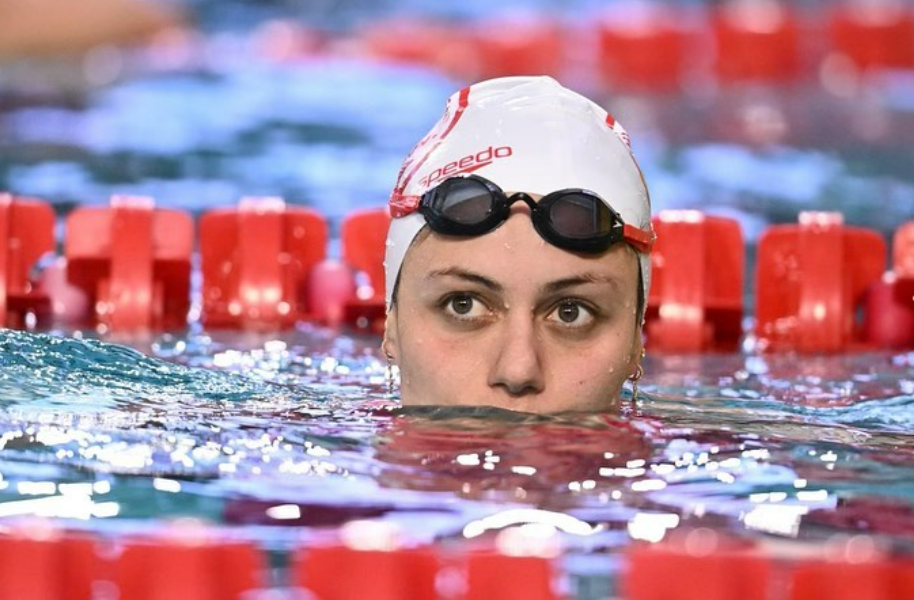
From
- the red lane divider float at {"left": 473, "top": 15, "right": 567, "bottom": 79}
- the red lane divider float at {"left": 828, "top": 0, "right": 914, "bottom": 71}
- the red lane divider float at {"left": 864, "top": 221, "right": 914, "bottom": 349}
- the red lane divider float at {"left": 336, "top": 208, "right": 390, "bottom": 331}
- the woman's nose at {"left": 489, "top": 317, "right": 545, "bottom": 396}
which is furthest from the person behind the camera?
the red lane divider float at {"left": 473, "top": 15, "right": 567, "bottom": 79}

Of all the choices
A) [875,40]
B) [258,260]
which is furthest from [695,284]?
[875,40]

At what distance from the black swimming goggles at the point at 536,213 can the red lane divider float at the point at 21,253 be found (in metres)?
2.38

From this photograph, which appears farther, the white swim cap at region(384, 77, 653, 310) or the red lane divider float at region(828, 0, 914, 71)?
the red lane divider float at region(828, 0, 914, 71)

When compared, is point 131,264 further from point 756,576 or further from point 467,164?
point 756,576

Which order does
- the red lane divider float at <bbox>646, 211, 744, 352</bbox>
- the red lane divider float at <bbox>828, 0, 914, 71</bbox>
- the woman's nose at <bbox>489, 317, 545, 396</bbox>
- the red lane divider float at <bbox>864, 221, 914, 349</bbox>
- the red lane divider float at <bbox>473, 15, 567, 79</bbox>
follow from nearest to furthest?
the woman's nose at <bbox>489, 317, 545, 396</bbox>, the red lane divider float at <bbox>646, 211, 744, 352</bbox>, the red lane divider float at <bbox>864, 221, 914, 349</bbox>, the red lane divider float at <bbox>828, 0, 914, 71</bbox>, the red lane divider float at <bbox>473, 15, 567, 79</bbox>

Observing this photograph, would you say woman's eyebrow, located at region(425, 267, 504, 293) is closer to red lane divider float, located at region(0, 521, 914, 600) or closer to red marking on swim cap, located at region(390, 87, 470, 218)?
red marking on swim cap, located at region(390, 87, 470, 218)

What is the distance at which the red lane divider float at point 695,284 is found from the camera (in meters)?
4.75

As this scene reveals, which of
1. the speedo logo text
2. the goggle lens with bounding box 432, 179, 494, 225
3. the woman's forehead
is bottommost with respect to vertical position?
the woman's forehead

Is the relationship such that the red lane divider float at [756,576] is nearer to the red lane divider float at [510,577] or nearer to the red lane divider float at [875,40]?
the red lane divider float at [510,577]

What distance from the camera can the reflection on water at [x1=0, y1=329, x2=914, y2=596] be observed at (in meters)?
2.25

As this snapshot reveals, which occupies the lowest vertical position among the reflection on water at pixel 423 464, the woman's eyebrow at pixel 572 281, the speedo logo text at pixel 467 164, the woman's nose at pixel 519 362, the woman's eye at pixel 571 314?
the reflection on water at pixel 423 464

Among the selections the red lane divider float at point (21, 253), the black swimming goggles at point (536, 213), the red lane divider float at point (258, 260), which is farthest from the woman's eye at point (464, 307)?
the red lane divider float at point (21, 253)

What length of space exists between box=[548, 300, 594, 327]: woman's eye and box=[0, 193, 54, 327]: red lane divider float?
254 centimetres

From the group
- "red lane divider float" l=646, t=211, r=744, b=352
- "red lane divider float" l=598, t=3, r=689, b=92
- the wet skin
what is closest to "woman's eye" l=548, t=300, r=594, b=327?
the wet skin
